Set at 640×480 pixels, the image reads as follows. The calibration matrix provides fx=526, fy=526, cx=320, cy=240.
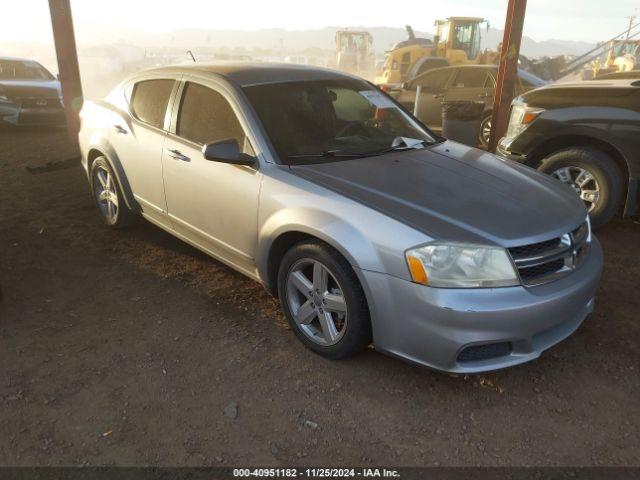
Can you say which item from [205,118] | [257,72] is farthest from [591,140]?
[205,118]

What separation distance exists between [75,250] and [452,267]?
3.52 m

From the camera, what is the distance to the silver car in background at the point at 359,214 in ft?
8.23

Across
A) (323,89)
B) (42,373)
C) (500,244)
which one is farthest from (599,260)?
(42,373)

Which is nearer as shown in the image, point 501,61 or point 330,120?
point 330,120

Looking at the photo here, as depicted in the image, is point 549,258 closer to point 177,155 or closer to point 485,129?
point 177,155

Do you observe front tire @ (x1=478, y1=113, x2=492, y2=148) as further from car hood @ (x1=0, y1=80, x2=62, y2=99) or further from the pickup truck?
car hood @ (x1=0, y1=80, x2=62, y2=99)

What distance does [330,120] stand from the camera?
3607mm

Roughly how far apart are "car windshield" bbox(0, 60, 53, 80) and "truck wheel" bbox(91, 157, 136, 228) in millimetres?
8169

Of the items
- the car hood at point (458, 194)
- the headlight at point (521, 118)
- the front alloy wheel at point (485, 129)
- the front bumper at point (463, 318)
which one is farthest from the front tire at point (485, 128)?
the front bumper at point (463, 318)

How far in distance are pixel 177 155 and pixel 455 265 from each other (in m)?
2.19

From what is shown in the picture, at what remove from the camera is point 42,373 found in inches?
116

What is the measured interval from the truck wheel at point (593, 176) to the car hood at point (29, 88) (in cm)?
1011

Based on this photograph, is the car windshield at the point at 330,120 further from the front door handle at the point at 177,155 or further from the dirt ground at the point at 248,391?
the dirt ground at the point at 248,391

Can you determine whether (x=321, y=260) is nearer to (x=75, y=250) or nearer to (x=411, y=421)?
(x=411, y=421)
